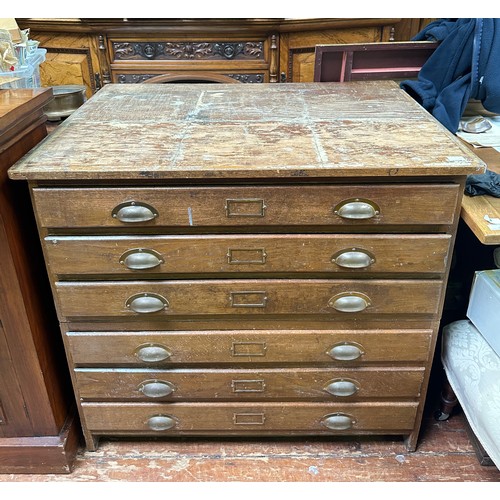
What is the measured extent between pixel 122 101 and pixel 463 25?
106 cm

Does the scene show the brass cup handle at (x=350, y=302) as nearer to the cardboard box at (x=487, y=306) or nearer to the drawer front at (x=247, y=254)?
the drawer front at (x=247, y=254)

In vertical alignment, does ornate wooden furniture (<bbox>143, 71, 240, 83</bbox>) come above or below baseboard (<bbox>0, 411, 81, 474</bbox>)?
above

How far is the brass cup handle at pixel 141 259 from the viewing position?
3.62ft

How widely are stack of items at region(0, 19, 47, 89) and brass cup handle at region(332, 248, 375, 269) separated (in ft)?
2.96

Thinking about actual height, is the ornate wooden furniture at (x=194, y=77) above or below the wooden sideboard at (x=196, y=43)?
below

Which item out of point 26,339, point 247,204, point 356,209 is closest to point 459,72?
point 356,209

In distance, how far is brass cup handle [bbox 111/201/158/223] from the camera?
3.43 ft

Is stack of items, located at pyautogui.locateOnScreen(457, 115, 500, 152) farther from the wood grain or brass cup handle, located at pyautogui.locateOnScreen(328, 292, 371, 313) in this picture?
brass cup handle, located at pyautogui.locateOnScreen(328, 292, 371, 313)

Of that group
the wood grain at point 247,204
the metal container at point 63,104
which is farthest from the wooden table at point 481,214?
the metal container at point 63,104

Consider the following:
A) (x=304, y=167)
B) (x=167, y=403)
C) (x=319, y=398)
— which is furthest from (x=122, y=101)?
(x=319, y=398)

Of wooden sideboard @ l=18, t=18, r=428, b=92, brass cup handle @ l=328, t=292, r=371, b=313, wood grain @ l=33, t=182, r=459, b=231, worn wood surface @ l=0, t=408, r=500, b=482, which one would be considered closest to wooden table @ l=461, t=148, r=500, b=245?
wood grain @ l=33, t=182, r=459, b=231

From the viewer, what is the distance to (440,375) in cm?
163

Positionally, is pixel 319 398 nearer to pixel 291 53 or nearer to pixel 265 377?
pixel 265 377

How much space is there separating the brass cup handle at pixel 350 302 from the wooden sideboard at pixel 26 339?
2.28 feet
